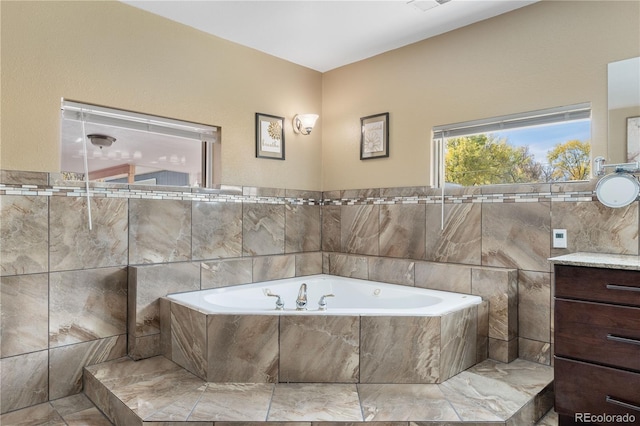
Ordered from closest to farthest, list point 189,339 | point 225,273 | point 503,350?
1. point 189,339
2. point 503,350
3. point 225,273

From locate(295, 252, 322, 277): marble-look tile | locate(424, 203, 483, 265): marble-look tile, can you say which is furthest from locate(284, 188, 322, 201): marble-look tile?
locate(424, 203, 483, 265): marble-look tile

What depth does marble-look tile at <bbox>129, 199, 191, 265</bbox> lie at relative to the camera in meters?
2.81

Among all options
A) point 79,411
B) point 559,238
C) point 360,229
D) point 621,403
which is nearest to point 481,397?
point 621,403

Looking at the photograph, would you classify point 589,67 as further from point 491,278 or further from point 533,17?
point 491,278

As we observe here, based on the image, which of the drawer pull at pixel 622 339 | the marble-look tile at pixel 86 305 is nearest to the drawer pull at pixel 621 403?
the drawer pull at pixel 622 339

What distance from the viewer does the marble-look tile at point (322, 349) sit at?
2.24 metres

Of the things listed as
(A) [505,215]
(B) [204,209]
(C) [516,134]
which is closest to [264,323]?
(B) [204,209]

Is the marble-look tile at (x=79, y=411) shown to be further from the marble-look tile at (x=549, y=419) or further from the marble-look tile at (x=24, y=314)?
the marble-look tile at (x=549, y=419)

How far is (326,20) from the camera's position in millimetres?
2965

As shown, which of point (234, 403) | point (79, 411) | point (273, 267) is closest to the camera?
point (234, 403)

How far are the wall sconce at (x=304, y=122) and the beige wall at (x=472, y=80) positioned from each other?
0.27 metres

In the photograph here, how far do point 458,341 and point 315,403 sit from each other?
0.93 meters

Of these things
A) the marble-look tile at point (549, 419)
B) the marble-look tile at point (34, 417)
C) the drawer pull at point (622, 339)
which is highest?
the drawer pull at point (622, 339)

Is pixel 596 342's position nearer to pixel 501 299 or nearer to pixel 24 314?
pixel 501 299
